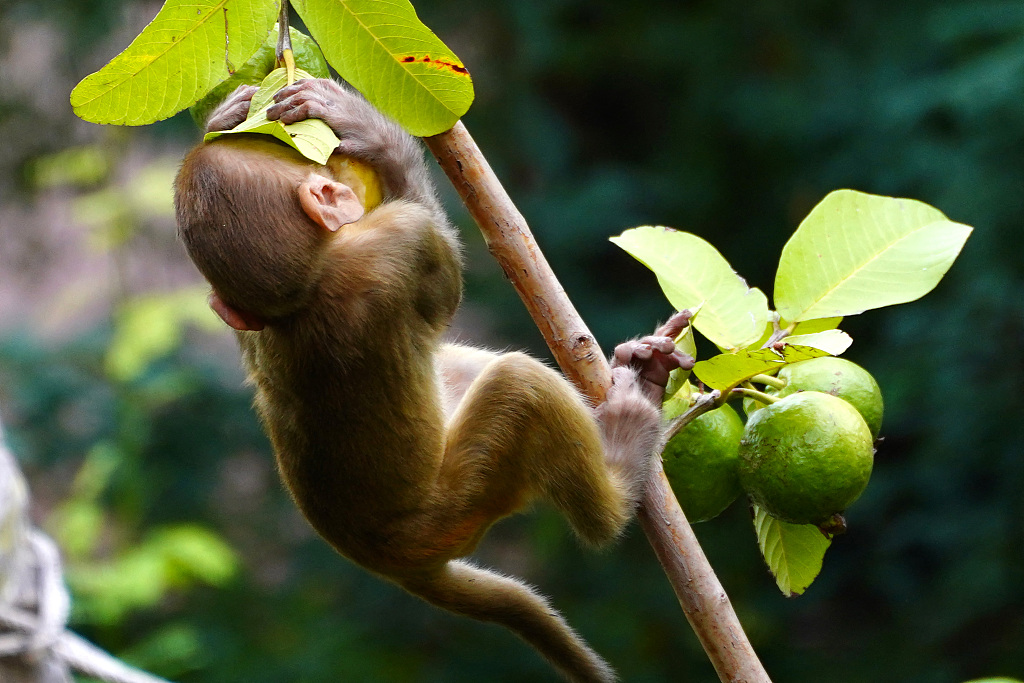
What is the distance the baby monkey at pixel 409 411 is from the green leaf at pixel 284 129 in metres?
0.17

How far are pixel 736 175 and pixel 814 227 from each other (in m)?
4.28

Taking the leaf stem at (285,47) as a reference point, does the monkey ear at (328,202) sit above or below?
below

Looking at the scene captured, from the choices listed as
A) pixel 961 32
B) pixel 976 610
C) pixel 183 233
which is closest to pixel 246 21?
pixel 183 233

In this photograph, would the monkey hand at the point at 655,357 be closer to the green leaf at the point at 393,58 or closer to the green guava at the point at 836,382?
the green guava at the point at 836,382

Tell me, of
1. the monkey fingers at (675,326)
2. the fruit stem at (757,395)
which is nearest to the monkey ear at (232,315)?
the monkey fingers at (675,326)

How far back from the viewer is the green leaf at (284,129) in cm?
150

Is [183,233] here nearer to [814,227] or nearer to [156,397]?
[814,227]

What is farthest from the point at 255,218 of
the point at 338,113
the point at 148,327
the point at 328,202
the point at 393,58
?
the point at 148,327

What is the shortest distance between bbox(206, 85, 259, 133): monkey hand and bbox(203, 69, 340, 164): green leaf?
0.15 metres

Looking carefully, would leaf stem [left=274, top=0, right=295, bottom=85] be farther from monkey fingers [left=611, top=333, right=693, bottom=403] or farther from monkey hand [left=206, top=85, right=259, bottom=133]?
monkey fingers [left=611, top=333, right=693, bottom=403]

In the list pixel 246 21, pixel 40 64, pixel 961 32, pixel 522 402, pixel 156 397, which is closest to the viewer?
pixel 246 21

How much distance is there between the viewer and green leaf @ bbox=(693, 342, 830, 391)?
145cm

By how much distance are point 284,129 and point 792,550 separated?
3.51 ft

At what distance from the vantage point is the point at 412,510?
1970mm
